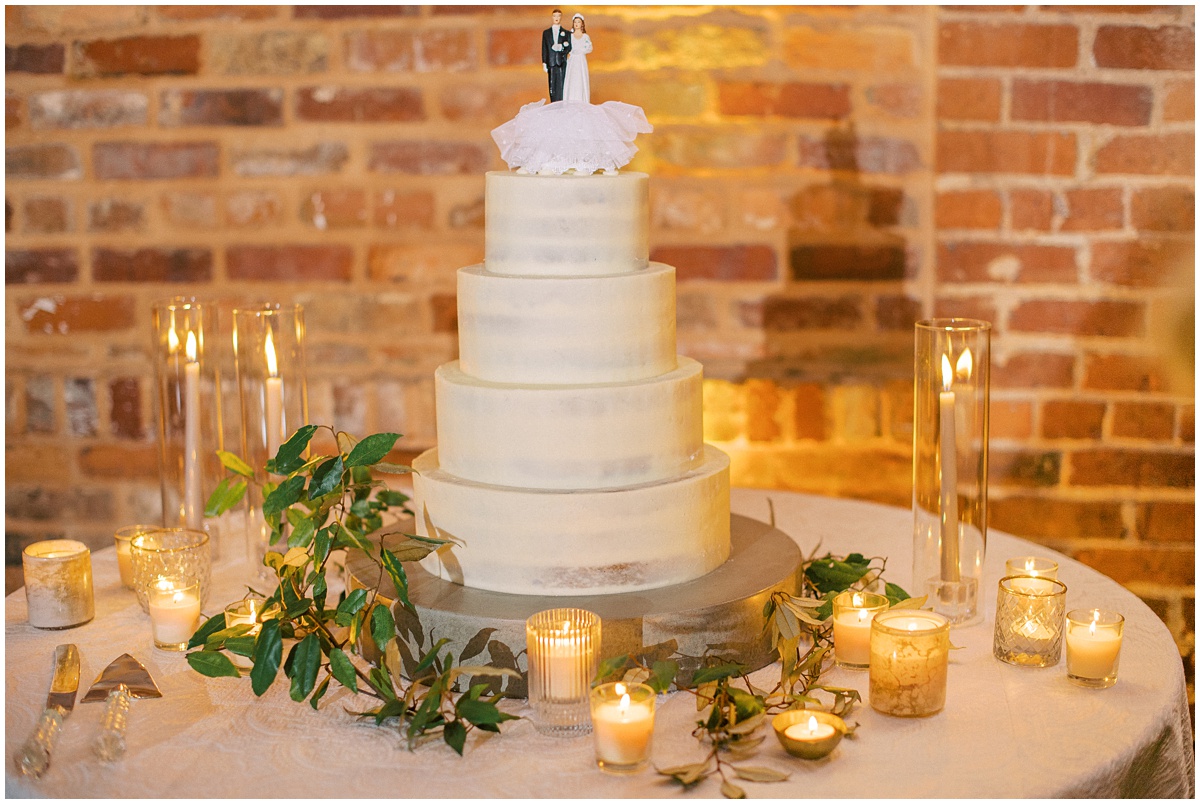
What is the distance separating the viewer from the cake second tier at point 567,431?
1.47m

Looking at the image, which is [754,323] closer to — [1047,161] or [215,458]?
[1047,161]

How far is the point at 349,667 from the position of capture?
4.29 feet

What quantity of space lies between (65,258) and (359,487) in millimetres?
1386

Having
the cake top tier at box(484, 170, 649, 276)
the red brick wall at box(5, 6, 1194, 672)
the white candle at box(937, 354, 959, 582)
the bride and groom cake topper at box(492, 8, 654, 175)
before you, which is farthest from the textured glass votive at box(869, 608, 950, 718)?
the red brick wall at box(5, 6, 1194, 672)

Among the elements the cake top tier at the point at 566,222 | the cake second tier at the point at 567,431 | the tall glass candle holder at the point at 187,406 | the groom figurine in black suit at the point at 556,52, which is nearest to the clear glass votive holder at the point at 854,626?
the cake second tier at the point at 567,431

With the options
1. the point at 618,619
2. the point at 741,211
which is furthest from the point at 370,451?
the point at 741,211

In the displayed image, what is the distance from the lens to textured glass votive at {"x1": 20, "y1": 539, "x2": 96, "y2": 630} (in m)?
1.58

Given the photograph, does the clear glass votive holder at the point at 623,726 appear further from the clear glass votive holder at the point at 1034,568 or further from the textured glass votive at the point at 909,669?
the clear glass votive holder at the point at 1034,568

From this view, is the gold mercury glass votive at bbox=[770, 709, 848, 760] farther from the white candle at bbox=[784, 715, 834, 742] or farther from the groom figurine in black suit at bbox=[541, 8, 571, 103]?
the groom figurine in black suit at bbox=[541, 8, 571, 103]

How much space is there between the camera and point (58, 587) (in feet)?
5.22

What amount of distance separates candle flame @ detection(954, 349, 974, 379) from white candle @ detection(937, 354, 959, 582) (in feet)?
0.04

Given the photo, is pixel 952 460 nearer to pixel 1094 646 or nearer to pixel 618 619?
pixel 1094 646

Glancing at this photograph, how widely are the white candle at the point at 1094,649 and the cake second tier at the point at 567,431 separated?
1.68 ft

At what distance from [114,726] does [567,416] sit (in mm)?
609
